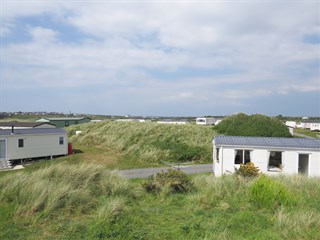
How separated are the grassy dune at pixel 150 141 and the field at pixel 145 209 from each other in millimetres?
15094

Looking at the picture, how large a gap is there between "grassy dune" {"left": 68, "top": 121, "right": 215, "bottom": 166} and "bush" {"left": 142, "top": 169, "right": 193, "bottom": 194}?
14.7 meters

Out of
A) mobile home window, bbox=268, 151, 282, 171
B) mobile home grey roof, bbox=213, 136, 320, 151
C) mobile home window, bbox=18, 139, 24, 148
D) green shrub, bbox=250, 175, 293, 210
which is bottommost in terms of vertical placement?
mobile home window, bbox=268, 151, 282, 171

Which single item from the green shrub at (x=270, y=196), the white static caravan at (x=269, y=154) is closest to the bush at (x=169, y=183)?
the green shrub at (x=270, y=196)


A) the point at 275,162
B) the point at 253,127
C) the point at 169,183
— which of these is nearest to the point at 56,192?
the point at 169,183

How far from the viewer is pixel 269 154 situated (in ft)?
59.6

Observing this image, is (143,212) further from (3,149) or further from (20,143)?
(20,143)

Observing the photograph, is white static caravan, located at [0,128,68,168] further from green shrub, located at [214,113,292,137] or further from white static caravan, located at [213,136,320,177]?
green shrub, located at [214,113,292,137]

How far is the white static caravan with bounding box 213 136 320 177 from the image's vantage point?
17.5 meters

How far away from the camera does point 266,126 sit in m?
35.9

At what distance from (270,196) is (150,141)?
2336 centimetres

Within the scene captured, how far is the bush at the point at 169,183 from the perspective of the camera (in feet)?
33.3

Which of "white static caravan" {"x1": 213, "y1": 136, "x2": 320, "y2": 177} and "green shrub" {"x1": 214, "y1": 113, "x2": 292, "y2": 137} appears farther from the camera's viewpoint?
"green shrub" {"x1": 214, "y1": 113, "x2": 292, "y2": 137}

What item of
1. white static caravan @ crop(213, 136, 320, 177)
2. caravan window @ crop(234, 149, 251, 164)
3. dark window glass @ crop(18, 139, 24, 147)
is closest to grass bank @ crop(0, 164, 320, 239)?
white static caravan @ crop(213, 136, 320, 177)

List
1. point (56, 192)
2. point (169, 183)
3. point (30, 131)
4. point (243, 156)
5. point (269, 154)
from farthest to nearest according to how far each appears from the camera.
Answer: point (30, 131)
point (269, 154)
point (243, 156)
point (169, 183)
point (56, 192)
